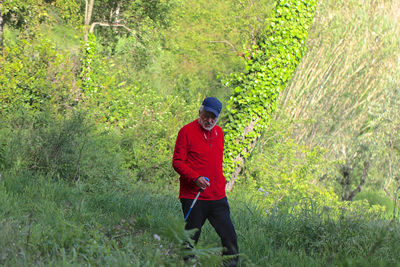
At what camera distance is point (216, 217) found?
4152 mm

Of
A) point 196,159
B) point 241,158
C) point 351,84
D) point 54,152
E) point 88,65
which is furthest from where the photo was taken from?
point 351,84

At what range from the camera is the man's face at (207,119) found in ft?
13.3

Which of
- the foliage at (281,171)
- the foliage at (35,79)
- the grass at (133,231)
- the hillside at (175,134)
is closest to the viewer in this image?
the grass at (133,231)

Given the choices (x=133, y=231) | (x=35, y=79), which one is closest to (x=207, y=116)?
(x=133, y=231)

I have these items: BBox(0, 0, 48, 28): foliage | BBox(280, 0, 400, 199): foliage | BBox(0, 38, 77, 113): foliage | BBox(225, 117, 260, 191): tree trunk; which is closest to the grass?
BBox(225, 117, 260, 191): tree trunk

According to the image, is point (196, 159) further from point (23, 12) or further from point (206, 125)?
point (23, 12)

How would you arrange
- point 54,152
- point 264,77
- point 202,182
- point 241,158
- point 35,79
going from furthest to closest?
point 35,79, point 241,158, point 264,77, point 54,152, point 202,182

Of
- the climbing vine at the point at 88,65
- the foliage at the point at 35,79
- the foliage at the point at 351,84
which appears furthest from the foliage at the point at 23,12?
the foliage at the point at 351,84

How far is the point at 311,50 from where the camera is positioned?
16062 millimetres

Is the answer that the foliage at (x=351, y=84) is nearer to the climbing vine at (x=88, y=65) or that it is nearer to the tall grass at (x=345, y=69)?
the tall grass at (x=345, y=69)

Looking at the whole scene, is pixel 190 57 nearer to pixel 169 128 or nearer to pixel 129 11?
pixel 129 11

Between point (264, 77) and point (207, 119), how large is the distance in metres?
5.90

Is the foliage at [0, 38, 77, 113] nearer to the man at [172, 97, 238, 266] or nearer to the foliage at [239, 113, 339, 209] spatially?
the foliage at [239, 113, 339, 209]

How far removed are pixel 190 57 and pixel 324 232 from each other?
52.0ft
